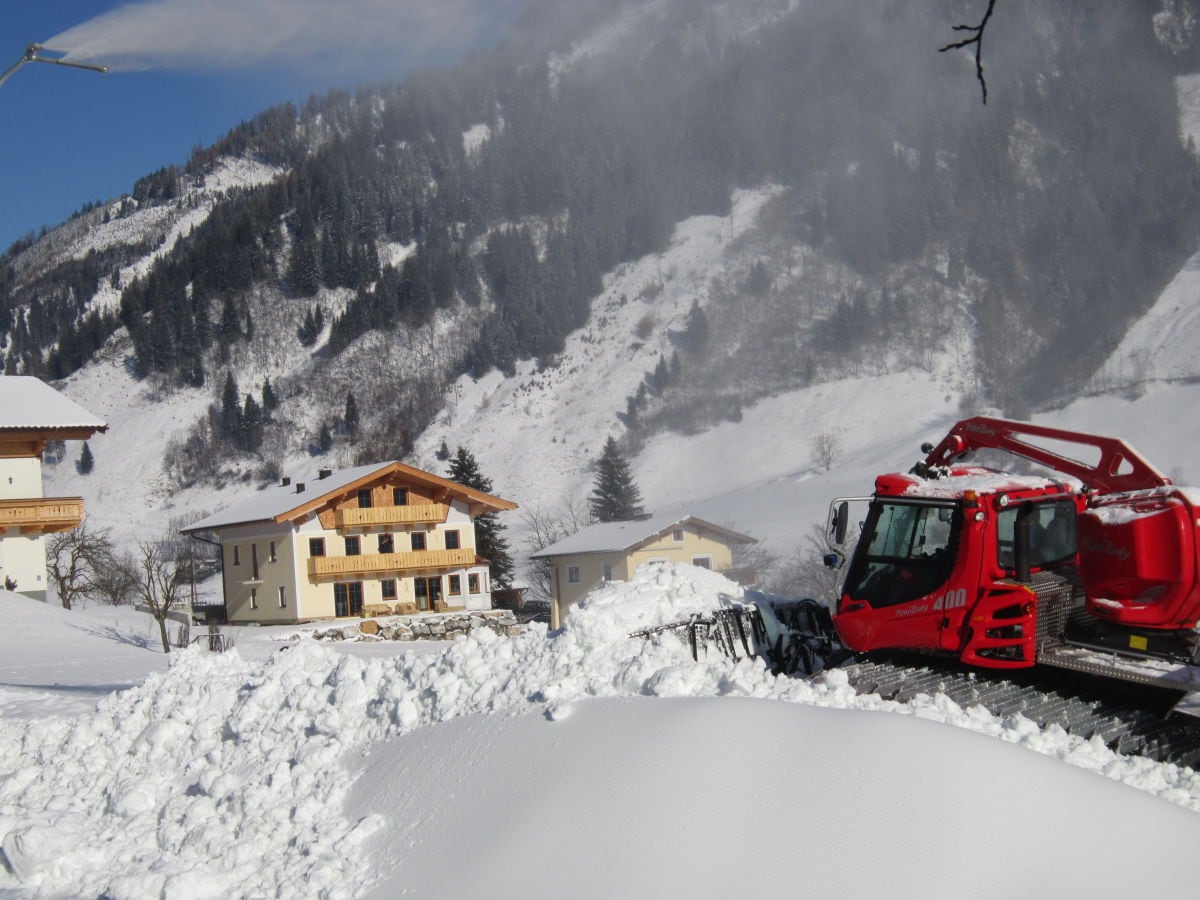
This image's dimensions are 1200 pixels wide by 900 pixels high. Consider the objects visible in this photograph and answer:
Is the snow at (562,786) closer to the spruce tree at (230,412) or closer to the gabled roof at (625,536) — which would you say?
the gabled roof at (625,536)

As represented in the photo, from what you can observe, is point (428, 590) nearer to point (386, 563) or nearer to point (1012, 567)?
point (386, 563)

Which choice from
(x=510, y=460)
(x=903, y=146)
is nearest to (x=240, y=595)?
(x=510, y=460)

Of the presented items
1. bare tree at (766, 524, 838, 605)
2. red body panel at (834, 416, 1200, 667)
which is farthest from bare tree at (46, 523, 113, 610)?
red body panel at (834, 416, 1200, 667)

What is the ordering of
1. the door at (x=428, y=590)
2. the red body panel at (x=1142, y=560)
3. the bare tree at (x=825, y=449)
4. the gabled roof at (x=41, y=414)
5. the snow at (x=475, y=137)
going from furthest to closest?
the snow at (x=475, y=137) → the bare tree at (x=825, y=449) → the door at (x=428, y=590) → the gabled roof at (x=41, y=414) → the red body panel at (x=1142, y=560)

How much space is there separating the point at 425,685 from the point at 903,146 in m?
157

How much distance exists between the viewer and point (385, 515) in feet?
153

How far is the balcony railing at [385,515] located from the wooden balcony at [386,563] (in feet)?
4.42

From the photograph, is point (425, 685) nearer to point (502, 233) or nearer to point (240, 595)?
point (240, 595)

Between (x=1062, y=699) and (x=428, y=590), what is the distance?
40124 mm

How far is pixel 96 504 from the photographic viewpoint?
112000mm

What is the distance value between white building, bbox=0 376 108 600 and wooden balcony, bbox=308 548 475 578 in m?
9.93

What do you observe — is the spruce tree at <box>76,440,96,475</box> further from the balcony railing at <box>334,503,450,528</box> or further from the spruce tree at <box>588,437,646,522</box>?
the balcony railing at <box>334,503,450,528</box>

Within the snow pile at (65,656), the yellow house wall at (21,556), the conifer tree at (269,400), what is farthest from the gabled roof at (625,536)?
the conifer tree at (269,400)

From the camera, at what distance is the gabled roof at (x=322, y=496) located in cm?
4541
